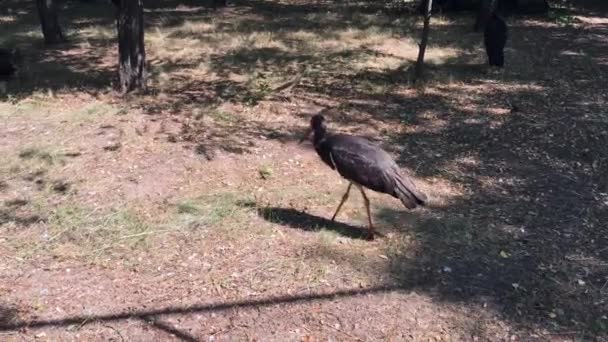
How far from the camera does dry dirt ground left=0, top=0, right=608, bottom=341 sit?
4301 millimetres

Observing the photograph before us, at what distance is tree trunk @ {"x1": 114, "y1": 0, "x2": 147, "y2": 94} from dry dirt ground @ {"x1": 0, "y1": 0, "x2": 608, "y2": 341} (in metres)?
0.30

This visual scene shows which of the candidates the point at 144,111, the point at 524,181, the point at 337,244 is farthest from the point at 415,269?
the point at 144,111

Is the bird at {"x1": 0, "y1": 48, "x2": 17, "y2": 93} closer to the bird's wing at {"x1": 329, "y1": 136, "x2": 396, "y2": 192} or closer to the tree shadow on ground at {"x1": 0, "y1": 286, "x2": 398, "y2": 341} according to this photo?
the tree shadow on ground at {"x1": 0, "y1": 286, "x2": 398, "y2": 341}

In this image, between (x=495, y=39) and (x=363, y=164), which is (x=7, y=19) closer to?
(x=495, y=39)

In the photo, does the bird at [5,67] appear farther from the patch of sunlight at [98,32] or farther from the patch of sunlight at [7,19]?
the patch of sunlight at [7,19]

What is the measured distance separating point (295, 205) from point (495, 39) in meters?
6.00

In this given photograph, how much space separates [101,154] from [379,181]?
12.1ft

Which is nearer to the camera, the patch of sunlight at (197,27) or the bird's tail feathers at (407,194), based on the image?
the bird's tail feathers at (407,194)

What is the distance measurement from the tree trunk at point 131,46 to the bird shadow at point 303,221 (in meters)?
4.31

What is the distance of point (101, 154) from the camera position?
6980 mm

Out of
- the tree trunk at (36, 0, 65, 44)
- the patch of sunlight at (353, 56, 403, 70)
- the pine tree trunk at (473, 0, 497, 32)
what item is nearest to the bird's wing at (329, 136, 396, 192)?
the patch of sunlight at (353, 56, 403, 70)

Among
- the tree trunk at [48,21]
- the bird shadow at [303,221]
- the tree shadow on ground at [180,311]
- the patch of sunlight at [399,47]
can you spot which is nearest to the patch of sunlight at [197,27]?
the tree trunk at [48,21]

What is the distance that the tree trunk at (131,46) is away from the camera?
902 cm

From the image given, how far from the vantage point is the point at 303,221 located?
556 cm
